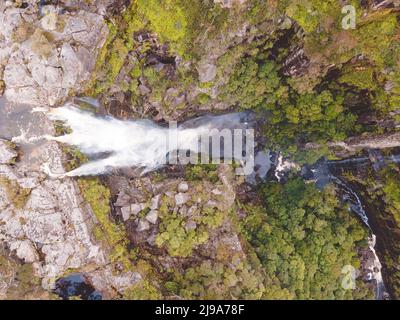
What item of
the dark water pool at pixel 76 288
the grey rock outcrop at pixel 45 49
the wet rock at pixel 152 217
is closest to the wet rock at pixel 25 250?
the dark water pool at pixel 76 288

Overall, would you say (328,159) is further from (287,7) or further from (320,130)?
(287,7)

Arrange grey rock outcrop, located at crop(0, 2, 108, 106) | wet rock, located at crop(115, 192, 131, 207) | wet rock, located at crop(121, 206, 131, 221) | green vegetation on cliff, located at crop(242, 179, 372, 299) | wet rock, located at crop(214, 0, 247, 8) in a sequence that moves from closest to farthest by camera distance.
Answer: wet rock, located at crop(214, 0, 247, 8) → grey rock outcrop, located at crop(0, 2, 108, 106) → green vegetation on cliff, located at crop(242, 179, 372, 299) → wet rock, located at crop(121, 206, 131, 221) → wet rock, located at crop(115, 192, 131, 207)

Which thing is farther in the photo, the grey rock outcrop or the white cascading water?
the white cascading water

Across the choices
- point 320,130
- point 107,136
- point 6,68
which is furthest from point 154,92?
point 320,130

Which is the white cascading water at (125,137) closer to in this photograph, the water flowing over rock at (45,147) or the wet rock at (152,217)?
the water flowing over rock at (45,147)

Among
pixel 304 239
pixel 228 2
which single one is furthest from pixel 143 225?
pixel 228 2

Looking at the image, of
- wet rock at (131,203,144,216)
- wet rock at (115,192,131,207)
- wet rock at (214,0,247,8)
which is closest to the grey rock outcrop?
wet rock at (214,0,247,8)

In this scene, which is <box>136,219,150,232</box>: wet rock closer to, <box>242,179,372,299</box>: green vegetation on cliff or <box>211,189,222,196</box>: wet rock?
<box>211,189,222,196</box>: wet rock
